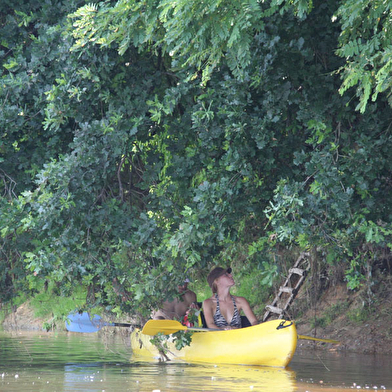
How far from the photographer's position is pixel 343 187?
8.80 metres

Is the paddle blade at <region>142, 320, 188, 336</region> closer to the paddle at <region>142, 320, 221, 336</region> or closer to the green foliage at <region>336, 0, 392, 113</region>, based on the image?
the paddle at <region>142, 320, 221, 336</region>

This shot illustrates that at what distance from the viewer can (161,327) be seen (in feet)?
35.6

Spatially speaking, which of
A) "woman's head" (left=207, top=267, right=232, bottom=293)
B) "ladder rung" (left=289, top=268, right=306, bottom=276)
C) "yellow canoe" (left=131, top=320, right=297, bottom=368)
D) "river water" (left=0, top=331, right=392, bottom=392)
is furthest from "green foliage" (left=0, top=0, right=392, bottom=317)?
"ladder rung" (left=289, top=268, right=306, bottom=276)

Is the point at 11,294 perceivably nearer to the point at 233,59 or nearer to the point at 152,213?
the point at 152,213

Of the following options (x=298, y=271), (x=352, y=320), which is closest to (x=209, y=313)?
(x=298, y=271)

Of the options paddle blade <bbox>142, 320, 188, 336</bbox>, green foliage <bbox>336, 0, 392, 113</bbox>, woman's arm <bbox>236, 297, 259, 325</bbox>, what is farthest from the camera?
woman's arm <bbox>236, 297, 259, 325</bbox>

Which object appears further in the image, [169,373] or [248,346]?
[248,346]

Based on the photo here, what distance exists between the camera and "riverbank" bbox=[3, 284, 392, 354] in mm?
14730

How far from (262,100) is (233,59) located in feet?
4.22

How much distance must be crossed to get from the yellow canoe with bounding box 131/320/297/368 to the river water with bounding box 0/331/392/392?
158 mm

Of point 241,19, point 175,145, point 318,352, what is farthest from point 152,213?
point 318,352

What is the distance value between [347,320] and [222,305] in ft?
17.0

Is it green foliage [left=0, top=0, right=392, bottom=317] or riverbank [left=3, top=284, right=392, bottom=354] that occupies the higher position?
green foliage [left=0, top=0, right=392, bottom=317]

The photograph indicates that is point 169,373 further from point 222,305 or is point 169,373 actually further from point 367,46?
point 367,46
